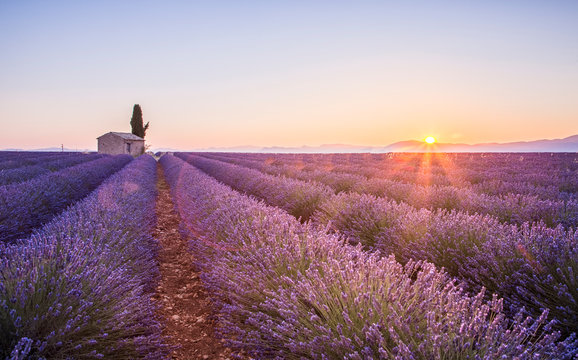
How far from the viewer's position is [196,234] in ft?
15.8

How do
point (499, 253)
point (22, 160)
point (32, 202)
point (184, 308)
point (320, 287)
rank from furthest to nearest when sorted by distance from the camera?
point (22, 160)
point (32, 202)
point (184, 308)
point (499, 253)
point (320, 287)

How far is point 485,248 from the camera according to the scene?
2.66 m

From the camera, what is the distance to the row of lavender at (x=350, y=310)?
1.38 m

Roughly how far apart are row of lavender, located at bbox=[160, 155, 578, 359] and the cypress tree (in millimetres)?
50300

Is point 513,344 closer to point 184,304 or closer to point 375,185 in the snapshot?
point 184,304

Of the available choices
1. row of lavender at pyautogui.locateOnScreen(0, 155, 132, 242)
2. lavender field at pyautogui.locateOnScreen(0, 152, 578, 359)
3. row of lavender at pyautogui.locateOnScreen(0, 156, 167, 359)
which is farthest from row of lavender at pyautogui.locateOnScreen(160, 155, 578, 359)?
row of lavender at pyautogui.locateOnScreen(0, 155, 132, 242)

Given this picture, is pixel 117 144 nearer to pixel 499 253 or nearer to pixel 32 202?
pixel 32 202

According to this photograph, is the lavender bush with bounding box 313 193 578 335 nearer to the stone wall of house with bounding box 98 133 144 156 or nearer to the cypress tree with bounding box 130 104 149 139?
the stone wall of house with bounding box 98 133 144 156

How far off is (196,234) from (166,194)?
6430 millimetres

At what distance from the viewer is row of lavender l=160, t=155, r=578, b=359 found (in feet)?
4.53

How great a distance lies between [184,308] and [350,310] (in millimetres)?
2050

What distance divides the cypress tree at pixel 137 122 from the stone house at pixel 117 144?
7203 millimetres

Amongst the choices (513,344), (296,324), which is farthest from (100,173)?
(513,344)

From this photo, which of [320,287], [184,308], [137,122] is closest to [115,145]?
[137,122]
